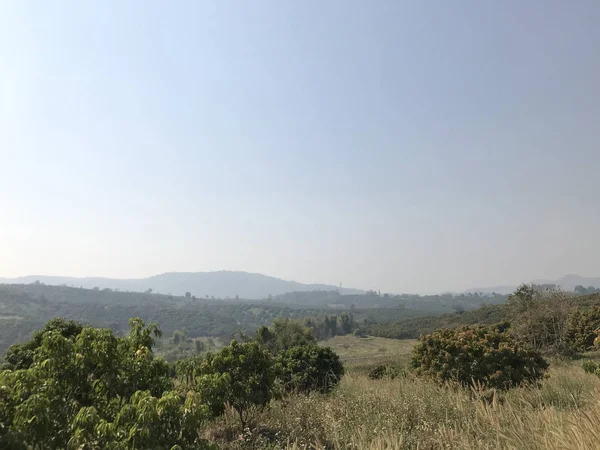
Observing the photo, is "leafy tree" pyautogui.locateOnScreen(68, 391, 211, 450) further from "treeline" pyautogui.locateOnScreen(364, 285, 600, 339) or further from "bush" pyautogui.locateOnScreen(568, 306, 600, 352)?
"bush" pyautogui.locateOnScreen(568, 306, 600, 352)

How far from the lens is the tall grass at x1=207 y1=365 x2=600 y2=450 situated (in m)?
3.84

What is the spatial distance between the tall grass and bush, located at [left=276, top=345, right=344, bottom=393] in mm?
5762

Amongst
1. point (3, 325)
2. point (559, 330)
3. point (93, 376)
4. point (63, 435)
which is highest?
point (93, 376)

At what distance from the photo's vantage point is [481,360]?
43.1 ft

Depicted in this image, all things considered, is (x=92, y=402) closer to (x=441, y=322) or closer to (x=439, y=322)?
(x=441, y=322)

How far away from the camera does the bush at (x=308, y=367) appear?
15.3m

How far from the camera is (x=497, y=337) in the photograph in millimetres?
14266

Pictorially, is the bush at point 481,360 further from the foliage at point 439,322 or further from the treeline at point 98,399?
the foliage at point 439,322

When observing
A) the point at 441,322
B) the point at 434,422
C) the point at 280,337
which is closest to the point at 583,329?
the point at 434,422

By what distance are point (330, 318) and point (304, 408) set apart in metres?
147

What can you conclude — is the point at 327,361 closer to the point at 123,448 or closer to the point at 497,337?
the point at 497,337

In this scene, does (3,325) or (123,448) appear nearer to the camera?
(123,448)

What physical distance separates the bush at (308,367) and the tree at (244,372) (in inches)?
239

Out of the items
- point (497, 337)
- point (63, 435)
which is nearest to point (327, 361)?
point (497, 337)
